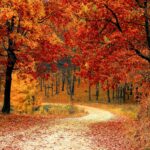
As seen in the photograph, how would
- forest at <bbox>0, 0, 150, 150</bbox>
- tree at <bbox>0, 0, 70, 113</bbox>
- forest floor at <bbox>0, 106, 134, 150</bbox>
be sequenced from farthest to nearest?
tree at <bbox>0, 0, 70, 113</bbox> → forest at <bbox>0, 0, 150, 150</bbox> → forest floor at <bbox>0, 106, 134, 150</bbox>

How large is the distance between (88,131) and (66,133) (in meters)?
1.66

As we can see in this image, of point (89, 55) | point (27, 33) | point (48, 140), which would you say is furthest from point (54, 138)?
point (27, 33)

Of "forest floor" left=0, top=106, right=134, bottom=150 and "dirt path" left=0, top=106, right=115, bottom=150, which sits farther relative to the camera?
"forest floor" left=0, top=106, right=134, bottom=150

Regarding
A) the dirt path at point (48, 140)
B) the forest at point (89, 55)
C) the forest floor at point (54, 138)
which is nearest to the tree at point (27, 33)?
the forest at point (89, 55)

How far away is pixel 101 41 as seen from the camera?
1841 cm

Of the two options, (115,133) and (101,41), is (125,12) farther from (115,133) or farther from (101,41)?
(115,133)

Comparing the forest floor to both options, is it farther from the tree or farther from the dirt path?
the tree

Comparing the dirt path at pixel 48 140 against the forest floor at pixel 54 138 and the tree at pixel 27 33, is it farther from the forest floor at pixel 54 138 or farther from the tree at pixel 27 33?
the tree at pixel 27 33

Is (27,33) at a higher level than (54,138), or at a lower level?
higher

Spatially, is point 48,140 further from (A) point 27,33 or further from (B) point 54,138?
(A) point 27,33

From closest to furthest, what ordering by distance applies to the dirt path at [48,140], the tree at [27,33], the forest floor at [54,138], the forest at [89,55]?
1. the dirt path at [48,140]
2. the forest floor at [54,138]
3. the forest at [89,55]
4. the tree at [27,33]

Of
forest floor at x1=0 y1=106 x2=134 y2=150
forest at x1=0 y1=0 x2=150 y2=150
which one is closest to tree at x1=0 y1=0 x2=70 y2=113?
forest at x1=0 y1=0 x2=150 y2=150

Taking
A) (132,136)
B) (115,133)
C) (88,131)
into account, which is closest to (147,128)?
(132,136)

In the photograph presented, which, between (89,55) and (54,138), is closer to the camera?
(54,138)
